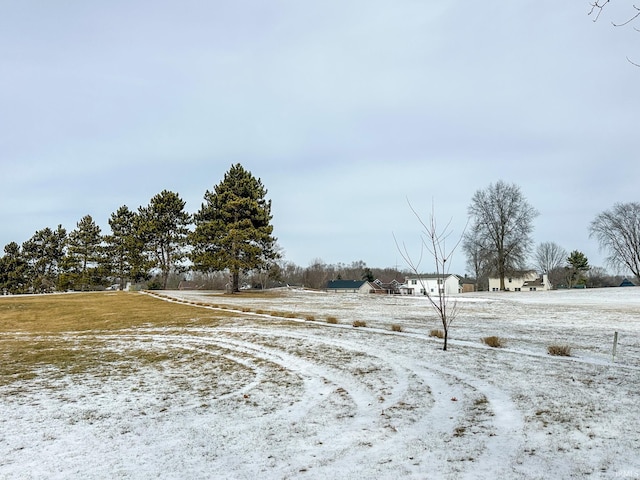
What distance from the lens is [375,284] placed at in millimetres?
94562

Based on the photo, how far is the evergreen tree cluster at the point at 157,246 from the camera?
36.1 meters

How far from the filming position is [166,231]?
4569cm

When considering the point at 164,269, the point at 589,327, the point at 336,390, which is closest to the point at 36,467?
the point at 336,390

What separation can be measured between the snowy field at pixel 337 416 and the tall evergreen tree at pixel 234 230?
2619cm

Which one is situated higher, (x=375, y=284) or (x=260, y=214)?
(x=260, y=214)

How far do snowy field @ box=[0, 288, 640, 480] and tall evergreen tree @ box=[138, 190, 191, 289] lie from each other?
1509 inches

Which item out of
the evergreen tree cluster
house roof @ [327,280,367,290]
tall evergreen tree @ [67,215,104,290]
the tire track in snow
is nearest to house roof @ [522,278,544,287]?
house roof @ [327,280,367,290]

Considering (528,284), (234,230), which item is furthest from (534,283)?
(234,230)

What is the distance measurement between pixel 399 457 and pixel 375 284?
9213 centimetres

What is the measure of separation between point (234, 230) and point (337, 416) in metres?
30.4

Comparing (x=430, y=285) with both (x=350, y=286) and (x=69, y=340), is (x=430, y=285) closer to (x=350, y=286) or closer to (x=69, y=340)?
(x=350, y=286)

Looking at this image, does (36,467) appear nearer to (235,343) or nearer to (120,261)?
(235,343)

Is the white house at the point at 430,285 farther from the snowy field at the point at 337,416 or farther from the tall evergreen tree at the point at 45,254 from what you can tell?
the snowy field at the point at 337,416

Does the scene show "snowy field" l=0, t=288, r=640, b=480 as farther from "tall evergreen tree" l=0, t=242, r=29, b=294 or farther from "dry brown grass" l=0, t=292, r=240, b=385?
"tall evergreen tree" l=0, t=242, r=29, b=294
